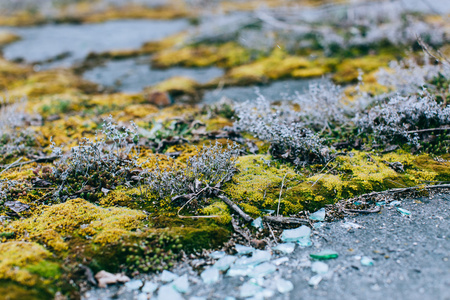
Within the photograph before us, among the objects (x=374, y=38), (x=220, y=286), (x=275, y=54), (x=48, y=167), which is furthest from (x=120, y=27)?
(x=220, y=286)

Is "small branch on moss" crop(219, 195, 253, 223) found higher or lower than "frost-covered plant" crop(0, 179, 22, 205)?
lower

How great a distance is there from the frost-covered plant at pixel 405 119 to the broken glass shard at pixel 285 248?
2166 millimetres

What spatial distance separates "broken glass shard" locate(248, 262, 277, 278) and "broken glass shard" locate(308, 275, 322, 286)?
29 cm

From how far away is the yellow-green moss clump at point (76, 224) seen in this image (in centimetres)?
278

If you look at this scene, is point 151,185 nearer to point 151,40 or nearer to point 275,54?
point 275,54

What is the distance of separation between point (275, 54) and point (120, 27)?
9461 mm

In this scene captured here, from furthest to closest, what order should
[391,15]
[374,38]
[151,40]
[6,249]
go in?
[151,40] < [391,15] < [374,38] < [6,249]

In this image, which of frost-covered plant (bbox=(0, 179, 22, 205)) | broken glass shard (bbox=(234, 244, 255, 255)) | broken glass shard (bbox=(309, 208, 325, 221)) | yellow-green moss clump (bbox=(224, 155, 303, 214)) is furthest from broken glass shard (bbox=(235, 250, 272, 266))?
frost-covered plant (bbox=(0, 179, 22, 205))

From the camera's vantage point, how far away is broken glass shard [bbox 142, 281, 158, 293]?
2385mm

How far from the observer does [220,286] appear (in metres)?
2.38

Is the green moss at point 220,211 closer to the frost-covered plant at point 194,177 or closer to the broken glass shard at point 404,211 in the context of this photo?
the frost-covered plant at point 194,177

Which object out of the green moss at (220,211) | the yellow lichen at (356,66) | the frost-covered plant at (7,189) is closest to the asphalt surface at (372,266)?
the green moss at (220,211)

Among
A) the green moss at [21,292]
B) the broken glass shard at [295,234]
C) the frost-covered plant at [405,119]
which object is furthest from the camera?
the frost-covered plant at [405,119]

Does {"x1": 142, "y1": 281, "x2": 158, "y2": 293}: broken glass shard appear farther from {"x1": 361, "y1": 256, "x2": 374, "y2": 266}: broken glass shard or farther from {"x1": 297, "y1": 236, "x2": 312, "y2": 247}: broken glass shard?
{"x1": 361, "y1": 256, "x2": 374, "y2": 266}: broken glass shard
